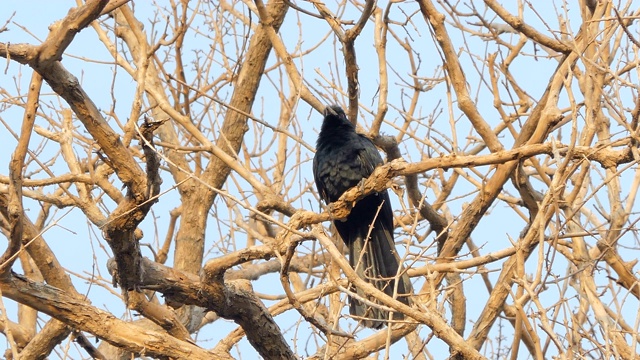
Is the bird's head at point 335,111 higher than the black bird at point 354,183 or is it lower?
higher

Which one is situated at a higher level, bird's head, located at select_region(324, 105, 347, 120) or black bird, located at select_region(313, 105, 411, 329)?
→ bird's head, located at select_region(324, 105, 347, 120)

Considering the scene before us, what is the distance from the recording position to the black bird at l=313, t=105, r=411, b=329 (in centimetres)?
589

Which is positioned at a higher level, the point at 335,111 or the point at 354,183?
the point at 335,111

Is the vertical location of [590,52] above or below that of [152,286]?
above

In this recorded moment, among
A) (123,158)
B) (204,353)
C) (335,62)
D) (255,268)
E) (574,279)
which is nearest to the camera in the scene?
(123,158)

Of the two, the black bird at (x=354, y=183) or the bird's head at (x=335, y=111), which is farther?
the bird's head at (x=335, y=111)

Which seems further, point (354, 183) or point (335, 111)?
point (335, 111)

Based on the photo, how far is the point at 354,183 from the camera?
240 inches

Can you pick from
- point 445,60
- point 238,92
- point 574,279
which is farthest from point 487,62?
point 238,92

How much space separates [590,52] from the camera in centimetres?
506

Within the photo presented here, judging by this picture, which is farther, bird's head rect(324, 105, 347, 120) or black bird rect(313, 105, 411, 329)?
bird's head rect(324, 105, 347, 120)

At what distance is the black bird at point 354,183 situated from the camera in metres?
5.89

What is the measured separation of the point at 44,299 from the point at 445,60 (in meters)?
2.64

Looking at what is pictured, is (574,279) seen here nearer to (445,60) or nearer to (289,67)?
(445,60)
